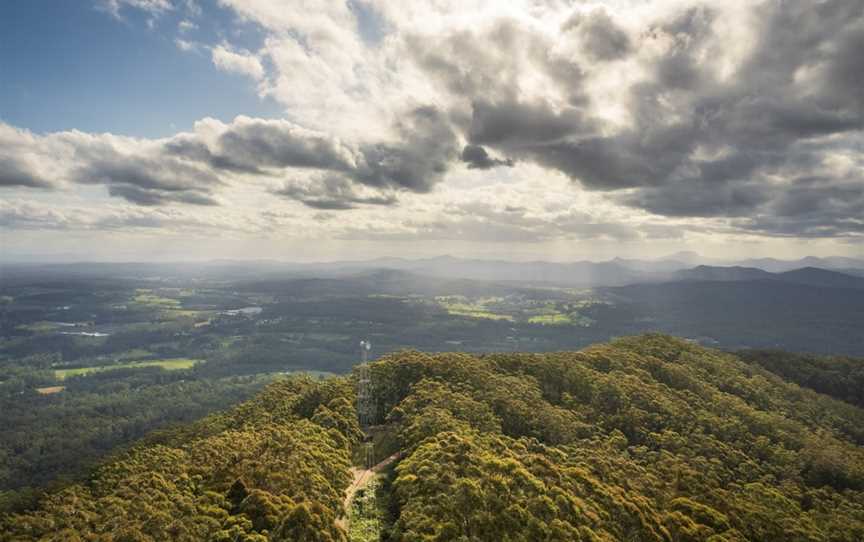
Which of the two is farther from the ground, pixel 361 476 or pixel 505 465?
pixel 505 465

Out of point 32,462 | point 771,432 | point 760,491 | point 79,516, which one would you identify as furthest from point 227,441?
point 32,462

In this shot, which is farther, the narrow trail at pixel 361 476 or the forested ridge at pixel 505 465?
A: the narrow trail at pixel 361 476

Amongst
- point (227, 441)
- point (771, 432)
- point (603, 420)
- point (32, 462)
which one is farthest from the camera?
point (32, 462)

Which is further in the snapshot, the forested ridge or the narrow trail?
the narrow trail

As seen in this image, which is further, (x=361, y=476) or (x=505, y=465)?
(x=361, y=476)

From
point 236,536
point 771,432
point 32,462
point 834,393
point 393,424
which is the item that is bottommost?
point 32,462

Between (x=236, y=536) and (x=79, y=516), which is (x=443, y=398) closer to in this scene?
(x=236, y=536)

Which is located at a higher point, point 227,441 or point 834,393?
point 227,441

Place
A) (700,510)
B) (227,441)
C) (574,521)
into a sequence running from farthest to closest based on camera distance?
(227,441) < (700,510) < (574,521)
